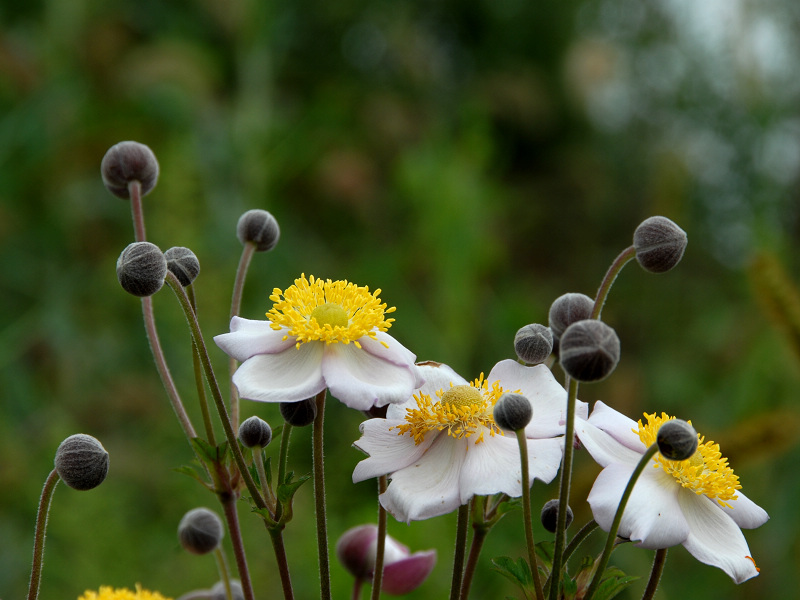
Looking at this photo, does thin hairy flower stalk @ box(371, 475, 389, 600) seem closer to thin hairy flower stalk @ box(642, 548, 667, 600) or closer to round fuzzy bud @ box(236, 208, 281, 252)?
thin hairy flower stalk @ box(642, 548, 667, 600)

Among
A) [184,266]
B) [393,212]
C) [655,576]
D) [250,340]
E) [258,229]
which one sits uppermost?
[393,212]

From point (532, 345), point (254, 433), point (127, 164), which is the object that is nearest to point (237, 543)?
point (254, 433)

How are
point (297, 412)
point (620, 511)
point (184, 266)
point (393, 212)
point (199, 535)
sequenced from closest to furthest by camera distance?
point (620, 511) → point (297, 412) → point (184, 266) → point (199, 535) → point (393, 212)

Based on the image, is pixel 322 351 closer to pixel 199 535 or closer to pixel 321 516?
pixel 321 516

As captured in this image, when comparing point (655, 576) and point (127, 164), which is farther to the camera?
point (127, 164)

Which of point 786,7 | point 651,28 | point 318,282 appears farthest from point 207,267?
Result: point 651,28

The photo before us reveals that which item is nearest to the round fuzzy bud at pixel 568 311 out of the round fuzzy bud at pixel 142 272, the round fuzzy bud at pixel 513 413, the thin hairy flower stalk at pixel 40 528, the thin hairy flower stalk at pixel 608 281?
the thin hairy flower stalk at pixel 608 281

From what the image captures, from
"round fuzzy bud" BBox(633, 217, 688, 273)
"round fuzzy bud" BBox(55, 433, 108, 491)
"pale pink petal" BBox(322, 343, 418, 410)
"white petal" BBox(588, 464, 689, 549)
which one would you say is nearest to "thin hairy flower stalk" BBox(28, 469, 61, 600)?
"round fuzzy bud" BBox(55, 433, 108, 491)

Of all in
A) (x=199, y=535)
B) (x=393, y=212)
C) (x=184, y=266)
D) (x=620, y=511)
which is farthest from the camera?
(x=393, y=212)
